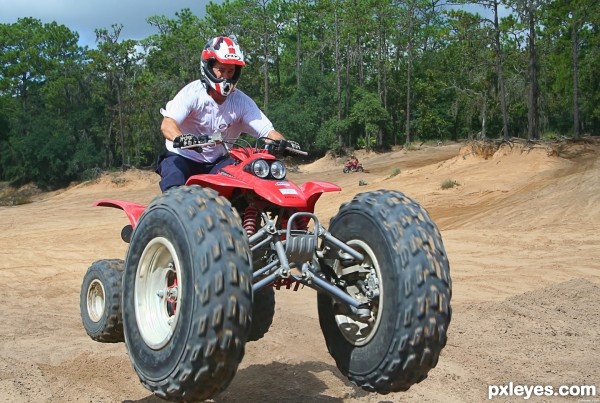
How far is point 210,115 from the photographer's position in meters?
5.73

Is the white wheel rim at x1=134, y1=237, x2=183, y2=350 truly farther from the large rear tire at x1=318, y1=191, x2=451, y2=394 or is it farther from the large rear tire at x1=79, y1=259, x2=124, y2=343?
the large rear tire at x1=79, y1=259, x2=124, y2=343

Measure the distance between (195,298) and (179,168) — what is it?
1982 mm

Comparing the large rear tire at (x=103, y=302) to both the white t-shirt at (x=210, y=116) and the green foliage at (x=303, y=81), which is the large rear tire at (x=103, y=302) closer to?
the white t-shirt at (x=210, y=116)

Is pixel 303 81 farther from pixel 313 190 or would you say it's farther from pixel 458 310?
pixel 313 190

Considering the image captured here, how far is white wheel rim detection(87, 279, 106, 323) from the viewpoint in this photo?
20.4ft

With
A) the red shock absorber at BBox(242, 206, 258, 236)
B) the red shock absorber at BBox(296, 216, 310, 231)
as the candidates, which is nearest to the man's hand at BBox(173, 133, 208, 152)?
the red shock absorber at BBox(242, 206, 258, 236)

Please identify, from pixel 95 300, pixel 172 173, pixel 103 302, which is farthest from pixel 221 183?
pixel 95 300

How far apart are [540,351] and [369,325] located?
140 inches

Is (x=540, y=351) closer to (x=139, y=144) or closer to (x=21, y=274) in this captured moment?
(x=21, y=274)

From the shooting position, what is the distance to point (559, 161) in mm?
27438

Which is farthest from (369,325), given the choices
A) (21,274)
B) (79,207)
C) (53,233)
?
(79,207)

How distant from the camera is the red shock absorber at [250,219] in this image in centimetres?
491

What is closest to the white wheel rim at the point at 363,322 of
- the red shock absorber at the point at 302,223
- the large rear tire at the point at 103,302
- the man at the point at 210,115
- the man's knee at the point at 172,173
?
the red shock absorber at the point at 302,223

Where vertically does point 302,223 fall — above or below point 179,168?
below
